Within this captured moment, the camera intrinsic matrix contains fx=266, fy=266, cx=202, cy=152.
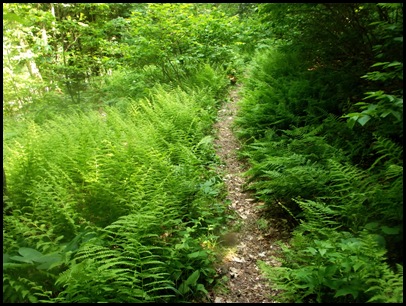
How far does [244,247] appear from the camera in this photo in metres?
4.17

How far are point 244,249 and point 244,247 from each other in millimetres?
40

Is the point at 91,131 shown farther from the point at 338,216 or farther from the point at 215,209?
the point at 338,216

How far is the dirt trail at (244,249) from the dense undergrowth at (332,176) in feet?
0.85

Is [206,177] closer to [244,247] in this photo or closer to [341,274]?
[244,247]

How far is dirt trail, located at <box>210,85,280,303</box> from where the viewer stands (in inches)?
132

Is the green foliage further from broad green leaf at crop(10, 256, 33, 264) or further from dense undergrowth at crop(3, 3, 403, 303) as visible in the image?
broad green leaf at crop(10, 256, 33, 264)

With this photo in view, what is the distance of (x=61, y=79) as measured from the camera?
10.0 m

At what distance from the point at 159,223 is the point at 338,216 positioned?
2690 mm

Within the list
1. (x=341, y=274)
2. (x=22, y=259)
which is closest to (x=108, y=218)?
(x=22, y=259)

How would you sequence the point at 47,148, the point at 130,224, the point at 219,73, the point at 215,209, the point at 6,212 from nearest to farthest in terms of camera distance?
the point at 130,224
the point at 6,212
the point at 215,209
the point at 47,148
the point at 219,73

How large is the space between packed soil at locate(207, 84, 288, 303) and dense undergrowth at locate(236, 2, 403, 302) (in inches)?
9.1

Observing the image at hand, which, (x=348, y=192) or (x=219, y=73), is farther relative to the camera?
(x=219, y=73)

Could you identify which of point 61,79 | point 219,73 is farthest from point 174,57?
point 61,79

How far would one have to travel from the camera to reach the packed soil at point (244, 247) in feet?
11.0
